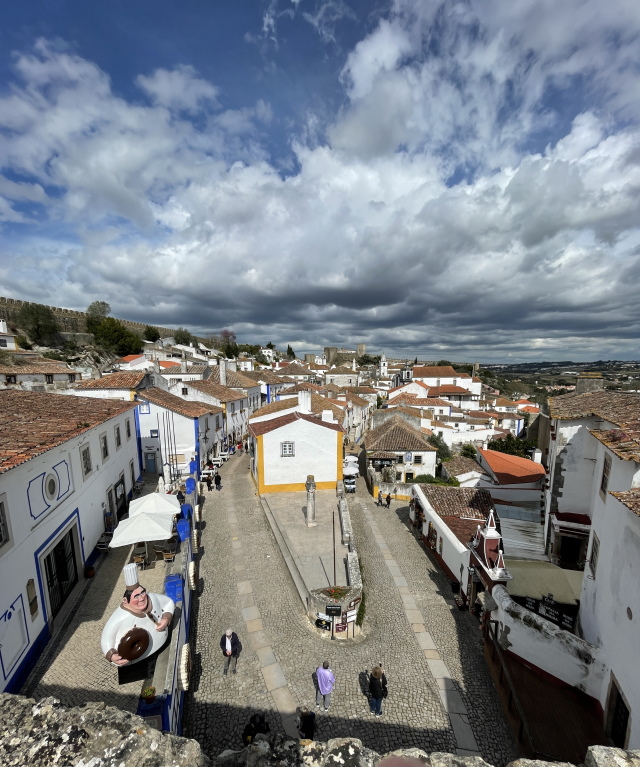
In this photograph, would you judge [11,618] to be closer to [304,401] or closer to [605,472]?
[605,472]

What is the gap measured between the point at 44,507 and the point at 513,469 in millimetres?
24654

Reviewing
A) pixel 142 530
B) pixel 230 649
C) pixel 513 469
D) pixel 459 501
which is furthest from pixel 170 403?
pixel 513 469

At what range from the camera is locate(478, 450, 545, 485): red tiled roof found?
2177cm

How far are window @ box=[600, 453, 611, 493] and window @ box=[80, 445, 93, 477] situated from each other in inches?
615

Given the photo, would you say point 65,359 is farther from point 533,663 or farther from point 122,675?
point 533,663

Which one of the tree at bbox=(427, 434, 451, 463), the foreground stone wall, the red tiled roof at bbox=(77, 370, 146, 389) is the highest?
the red tiled roof at bbox=(77, 370, 146, 389)

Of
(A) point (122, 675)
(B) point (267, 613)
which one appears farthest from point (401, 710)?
(A) point (122, 675)

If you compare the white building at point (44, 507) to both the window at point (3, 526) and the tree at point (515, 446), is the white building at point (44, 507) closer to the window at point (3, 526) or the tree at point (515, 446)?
the window at point (3, 526)

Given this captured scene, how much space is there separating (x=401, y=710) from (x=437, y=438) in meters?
32.2

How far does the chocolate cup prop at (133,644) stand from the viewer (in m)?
6.51

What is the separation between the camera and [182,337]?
9044 centimetres

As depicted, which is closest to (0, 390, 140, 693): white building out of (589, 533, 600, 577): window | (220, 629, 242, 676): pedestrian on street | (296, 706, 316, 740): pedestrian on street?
(220, 629, 242, 676): pedestrian on street

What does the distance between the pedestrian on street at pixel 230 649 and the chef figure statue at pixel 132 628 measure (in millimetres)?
3174

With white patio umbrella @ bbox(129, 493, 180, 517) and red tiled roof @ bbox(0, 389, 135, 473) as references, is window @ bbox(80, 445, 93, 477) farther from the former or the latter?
white patio umbrella @ bbox(129, 493, 180, 517)
